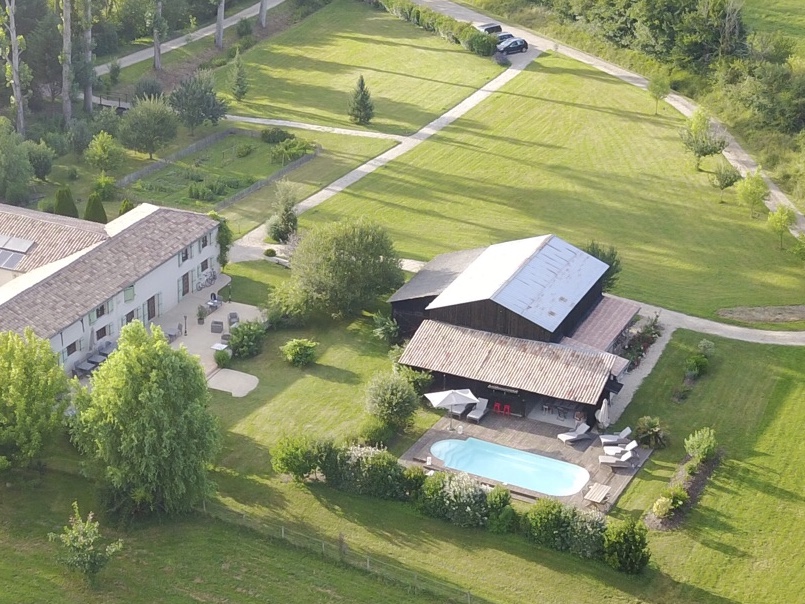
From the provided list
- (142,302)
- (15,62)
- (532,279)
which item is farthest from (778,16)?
(142,302)

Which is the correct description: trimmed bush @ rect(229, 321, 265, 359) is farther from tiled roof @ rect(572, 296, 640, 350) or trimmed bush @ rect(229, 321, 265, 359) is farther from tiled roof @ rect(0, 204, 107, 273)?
tiled roof @ rect(572, 296, 640, 350)

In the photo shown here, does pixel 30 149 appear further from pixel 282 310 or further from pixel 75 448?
pixel 75 448

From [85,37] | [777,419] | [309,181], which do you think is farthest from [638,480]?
[85,37]

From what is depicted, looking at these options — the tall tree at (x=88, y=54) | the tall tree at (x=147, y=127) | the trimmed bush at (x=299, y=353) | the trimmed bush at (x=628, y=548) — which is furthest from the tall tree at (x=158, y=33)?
the trimmed bush at (x=628, y=548)

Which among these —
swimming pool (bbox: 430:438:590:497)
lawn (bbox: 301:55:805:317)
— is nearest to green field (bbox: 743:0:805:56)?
lawn (bbox: 301:55:805:317)

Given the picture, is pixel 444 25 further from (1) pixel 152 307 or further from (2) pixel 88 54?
(1) pixel 152 307
